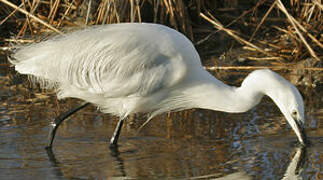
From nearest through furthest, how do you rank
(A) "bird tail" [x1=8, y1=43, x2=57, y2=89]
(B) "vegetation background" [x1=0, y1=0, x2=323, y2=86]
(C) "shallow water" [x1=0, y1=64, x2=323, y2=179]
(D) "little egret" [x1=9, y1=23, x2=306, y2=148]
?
1. (C) "shallow water" [x1=0, y1=64, x2=323, y2=179]
2. (D) "little egret" [x1=9, y1=23, x2=306, y2=148]
3. (A) "bird tail" [x1=8, y1=43, x2=57, y2=89]
4. (B) "vegetation background" [x1=0, y1=0, x2=323, y2=86]

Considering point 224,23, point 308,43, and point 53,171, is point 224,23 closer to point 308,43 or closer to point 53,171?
point 308,43

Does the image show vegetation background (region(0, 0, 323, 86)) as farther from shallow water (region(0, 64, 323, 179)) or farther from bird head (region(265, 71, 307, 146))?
bird head (region(265, 71, 307, 146))

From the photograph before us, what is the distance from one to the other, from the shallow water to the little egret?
0.81 feet

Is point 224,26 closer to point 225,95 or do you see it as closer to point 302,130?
point 225,95

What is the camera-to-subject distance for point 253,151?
5.47 m

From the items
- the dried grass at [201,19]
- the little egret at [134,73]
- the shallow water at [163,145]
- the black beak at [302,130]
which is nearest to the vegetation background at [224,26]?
the dried grass at [201,19]

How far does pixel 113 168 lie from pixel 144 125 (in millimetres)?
1247

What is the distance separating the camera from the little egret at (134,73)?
18.3ft

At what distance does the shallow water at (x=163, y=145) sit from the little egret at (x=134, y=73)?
25 cm

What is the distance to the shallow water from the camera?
16.5 feet

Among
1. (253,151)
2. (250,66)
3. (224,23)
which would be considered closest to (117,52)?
(253,151)

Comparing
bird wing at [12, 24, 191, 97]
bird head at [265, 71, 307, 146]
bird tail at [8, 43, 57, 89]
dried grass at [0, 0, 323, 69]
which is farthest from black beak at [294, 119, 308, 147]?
dried grass at [0, 0, 323, 69]

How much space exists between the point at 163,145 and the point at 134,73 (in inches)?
27.2

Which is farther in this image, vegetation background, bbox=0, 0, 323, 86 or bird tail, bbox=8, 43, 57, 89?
vegetation background, bbox=0, 0, 323, 86
